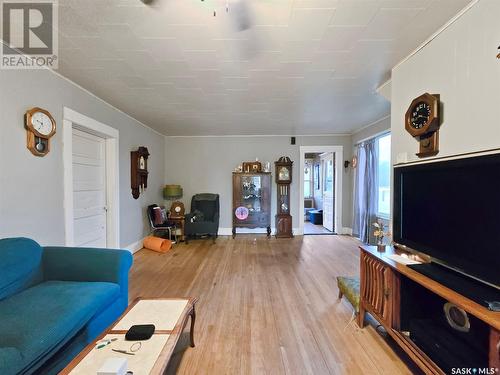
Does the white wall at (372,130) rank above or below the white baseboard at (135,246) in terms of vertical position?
above

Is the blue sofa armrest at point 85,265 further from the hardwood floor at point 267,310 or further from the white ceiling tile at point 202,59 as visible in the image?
the white ceiling tile at point 202,59

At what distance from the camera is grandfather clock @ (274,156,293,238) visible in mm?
5387

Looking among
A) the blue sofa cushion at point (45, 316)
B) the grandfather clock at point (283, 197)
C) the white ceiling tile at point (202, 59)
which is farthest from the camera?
the grandfather clock at point (283, 197)

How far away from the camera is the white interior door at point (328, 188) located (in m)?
6.12

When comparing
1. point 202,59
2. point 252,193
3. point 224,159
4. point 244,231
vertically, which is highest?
point 202,59

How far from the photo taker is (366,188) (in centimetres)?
466

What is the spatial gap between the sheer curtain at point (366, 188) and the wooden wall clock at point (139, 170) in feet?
13.9

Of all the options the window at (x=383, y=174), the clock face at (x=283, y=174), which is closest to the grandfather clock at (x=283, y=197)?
the clock face at (x=283, y=174)

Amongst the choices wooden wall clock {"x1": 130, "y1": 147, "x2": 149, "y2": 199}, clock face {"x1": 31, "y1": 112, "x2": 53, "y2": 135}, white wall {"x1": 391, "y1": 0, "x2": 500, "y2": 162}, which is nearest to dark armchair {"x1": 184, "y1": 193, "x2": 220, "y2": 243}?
wooden wall clock {"x1": 130, "y1": 147, "x2": 149, "y2": 199}

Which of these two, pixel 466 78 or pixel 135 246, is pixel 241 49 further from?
pixel 135 246

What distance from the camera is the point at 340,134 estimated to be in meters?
5.62

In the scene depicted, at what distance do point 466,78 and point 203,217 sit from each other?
4.55m

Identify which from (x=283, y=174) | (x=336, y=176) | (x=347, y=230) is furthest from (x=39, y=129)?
(x=347, y=230)

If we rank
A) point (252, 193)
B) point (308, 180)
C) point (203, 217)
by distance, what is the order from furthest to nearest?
point (308, 180), point (252, 193), point (203, 217)
